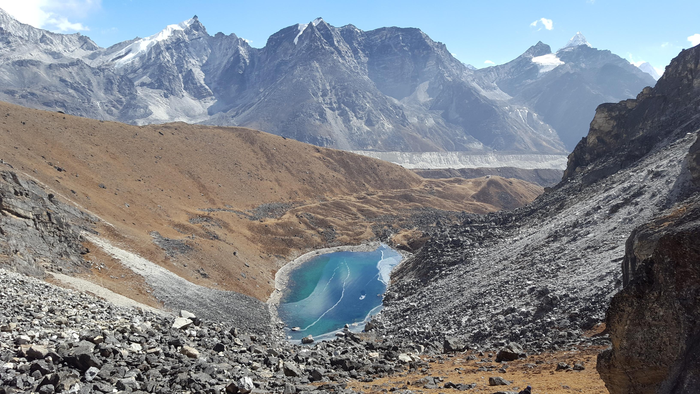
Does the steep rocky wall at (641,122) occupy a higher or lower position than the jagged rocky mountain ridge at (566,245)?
higher

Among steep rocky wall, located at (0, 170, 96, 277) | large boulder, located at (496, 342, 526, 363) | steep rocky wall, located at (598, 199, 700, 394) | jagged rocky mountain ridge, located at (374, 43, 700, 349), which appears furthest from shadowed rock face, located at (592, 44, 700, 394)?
steep rocky wall, located at (0, 170, 96, 277)

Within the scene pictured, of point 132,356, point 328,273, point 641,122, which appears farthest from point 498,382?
point 641,122

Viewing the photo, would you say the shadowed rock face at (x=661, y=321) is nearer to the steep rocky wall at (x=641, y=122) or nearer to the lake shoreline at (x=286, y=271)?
the lake shoreline at (x=286, y=271)

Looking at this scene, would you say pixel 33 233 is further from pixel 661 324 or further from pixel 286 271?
pixel 661 324

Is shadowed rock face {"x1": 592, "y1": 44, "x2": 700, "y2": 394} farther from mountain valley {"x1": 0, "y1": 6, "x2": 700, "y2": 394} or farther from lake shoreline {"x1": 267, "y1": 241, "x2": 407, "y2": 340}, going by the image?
lake shoreline {"x1": 267, "y1": 241, "x2": 407, "y2": 340}

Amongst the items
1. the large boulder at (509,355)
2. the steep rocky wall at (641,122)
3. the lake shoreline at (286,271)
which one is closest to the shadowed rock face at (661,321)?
the large boulder at (509,355)

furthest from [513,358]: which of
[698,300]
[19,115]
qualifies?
[19,115]
